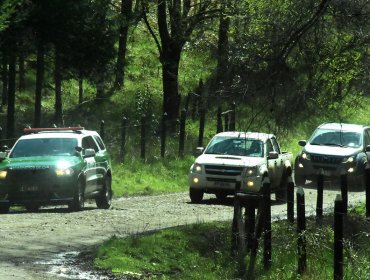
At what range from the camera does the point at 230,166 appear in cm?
2433

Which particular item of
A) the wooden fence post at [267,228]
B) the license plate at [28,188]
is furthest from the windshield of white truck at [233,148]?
the wooden fence post at [267,228]

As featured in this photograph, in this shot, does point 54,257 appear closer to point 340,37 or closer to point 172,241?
point 172,241

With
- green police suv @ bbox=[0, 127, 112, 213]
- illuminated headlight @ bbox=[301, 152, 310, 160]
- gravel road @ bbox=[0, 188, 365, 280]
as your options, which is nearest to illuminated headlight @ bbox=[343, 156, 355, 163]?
illuminated headlight @ bbox=[301, 152, 310, 160]

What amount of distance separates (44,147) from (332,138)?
11.4 metres

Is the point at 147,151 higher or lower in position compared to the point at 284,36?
lower

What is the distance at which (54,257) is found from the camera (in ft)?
47.9

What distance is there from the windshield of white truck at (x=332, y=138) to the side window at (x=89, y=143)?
916 centimetres

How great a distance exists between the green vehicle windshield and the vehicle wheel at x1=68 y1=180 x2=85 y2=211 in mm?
982

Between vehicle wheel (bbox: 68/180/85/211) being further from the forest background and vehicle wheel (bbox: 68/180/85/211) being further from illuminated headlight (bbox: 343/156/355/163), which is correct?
illuminated headlight (bbox: 343/156/355/163)


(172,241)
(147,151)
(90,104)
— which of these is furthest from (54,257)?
(90,104)

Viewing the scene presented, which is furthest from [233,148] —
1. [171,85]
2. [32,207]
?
[171,85]

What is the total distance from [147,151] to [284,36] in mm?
20390

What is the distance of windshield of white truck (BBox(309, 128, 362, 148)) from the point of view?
102 feet

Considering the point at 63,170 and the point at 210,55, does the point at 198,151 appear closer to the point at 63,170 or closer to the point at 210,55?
the point at 63,170
